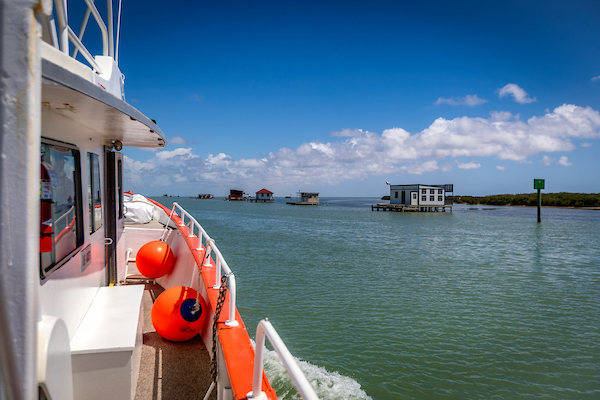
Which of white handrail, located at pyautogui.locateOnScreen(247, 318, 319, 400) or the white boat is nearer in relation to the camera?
the white boat

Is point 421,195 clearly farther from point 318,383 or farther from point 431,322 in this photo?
point 318,383

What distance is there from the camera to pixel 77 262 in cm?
331

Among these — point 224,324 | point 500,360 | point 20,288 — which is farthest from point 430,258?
point 20,288

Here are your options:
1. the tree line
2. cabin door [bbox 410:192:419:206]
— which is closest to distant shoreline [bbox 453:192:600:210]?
the tree line

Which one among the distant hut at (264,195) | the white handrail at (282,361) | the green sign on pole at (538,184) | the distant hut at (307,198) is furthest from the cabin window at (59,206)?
the distant hut at (264,195)

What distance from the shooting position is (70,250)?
10.2ft

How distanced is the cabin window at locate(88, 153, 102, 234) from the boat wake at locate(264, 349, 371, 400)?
360 centimetres

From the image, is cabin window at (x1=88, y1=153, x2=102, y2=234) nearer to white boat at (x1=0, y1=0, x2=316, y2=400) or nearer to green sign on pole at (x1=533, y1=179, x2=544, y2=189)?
white boat at (x1=0, y1=0, x2=316, y2=400)

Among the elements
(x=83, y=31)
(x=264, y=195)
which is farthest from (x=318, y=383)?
(x=264, y=195)

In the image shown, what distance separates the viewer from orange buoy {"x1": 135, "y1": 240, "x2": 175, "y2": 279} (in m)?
6.06

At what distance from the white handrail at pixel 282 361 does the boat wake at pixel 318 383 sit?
4081mm

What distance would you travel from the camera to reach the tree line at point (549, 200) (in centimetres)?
9144

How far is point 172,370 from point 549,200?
12032 centimetres

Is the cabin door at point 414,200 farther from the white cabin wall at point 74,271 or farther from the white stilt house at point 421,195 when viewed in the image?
the white cabin wall at point 74,271
